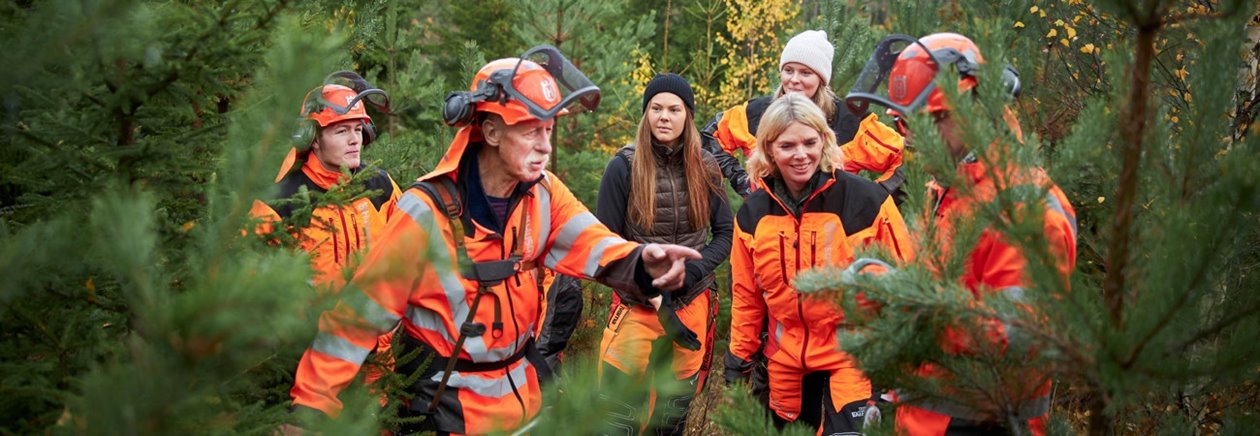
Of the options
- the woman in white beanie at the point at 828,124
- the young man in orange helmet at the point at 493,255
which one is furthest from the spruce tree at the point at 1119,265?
the woman in white beanie at the point at 828,124

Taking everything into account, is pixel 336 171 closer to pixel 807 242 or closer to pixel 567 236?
pixel 567 236

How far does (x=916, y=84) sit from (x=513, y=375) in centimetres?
183

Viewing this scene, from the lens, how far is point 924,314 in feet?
7.13

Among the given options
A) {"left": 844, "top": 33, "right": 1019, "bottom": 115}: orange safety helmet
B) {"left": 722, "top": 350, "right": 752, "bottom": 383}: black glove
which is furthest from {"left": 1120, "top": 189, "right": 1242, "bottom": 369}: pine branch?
{"left": 722, "top": 350, "right": 752, "bottom": 383}: black glove

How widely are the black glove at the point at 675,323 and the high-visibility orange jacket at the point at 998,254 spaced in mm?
2650

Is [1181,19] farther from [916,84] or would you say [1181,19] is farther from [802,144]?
[802,144]

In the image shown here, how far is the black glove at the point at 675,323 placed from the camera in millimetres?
5578

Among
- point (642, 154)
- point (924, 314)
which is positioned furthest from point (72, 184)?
point (642, 154)

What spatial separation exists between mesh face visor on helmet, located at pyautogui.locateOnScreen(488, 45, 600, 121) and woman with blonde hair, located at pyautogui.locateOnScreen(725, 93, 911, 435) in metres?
1.19

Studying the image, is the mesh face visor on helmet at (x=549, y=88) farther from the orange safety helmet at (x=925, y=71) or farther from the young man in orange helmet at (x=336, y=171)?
the young man in orange helmet at (x=336, y=171)

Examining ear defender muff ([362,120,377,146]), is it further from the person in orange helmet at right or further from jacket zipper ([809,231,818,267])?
the person in orange helmet at right

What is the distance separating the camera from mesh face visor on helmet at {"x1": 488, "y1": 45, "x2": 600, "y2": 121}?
144 inches

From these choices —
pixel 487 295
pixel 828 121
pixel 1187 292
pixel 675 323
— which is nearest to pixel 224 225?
pixel 1187 292

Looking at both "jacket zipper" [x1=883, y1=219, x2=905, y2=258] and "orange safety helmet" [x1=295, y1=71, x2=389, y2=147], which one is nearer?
"jacket zipper" [x1=883, y1=219, x2=905, y2=258]
